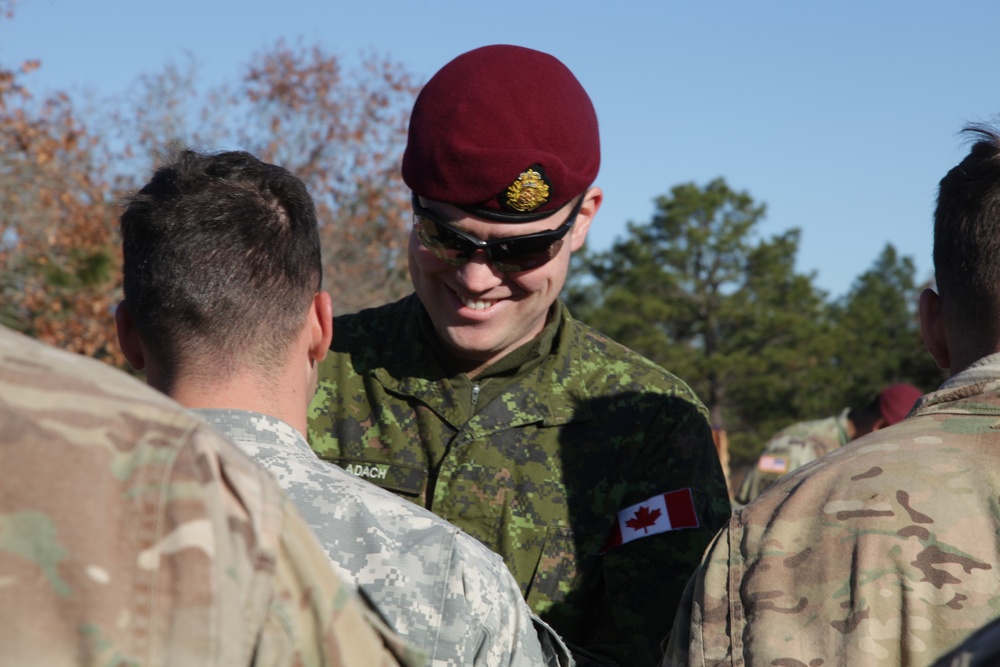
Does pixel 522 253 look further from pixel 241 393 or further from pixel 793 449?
pixel 793 449

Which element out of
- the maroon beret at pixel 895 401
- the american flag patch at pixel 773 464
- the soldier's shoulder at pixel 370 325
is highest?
the soldier's shoulder at pixel 370 325

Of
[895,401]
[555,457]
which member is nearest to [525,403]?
[555,457]

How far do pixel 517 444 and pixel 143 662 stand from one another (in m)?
2.07

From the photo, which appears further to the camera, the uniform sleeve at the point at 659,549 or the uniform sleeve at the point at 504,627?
the uniform sleeve at the point at 659,549

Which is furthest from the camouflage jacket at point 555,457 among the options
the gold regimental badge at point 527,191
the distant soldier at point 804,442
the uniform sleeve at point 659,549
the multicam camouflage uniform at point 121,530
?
the distant soldier at point 804,442

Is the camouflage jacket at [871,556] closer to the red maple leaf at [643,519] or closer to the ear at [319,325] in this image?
the red maple leaf at [643,519]

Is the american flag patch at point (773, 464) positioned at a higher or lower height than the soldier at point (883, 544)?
lower

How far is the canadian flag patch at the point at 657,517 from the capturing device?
2939mm

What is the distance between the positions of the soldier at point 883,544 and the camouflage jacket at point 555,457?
1.67 feet

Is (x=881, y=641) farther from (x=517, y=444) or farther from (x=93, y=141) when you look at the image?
(x=93, y=141)

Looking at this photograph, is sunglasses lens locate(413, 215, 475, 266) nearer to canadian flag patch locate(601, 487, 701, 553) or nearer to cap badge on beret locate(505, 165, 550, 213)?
cap badge on beret locate(505, 165, 550, 213)

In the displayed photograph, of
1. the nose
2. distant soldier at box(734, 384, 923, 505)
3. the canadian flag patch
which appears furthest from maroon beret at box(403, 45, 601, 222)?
distant soldier at box(734, 384, 923, 505)

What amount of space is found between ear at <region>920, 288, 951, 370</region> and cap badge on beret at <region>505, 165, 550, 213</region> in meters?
1.01

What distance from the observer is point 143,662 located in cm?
117
